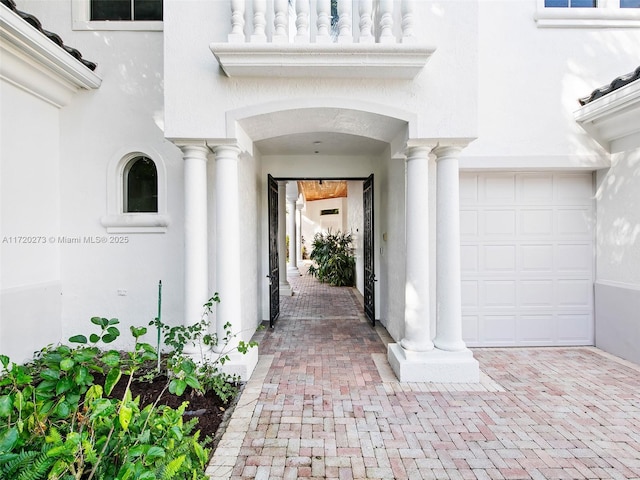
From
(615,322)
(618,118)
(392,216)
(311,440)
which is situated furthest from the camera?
(392,216)

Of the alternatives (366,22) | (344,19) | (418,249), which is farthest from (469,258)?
(344,19)

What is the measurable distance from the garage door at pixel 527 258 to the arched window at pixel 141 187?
4740 mm

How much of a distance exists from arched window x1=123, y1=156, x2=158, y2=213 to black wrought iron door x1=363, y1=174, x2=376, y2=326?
377 centimetres

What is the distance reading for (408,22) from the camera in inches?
141

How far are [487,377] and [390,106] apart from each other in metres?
3.49

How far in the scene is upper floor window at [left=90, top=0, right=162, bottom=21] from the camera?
192 inches

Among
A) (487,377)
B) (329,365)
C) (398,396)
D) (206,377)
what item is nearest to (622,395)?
(487,377)

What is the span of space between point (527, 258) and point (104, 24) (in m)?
7.24

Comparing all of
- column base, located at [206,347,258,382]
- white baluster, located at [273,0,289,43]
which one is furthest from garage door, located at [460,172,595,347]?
column base, located at [206,347,258,382]

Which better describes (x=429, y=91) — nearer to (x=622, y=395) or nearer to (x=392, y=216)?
(x=392, y=216)

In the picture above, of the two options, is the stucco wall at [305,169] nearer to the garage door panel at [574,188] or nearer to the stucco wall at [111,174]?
the stucco wall at [111,174]

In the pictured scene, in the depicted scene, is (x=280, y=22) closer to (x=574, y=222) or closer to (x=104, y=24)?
(x=104, y=24)

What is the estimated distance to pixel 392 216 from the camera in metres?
5.47

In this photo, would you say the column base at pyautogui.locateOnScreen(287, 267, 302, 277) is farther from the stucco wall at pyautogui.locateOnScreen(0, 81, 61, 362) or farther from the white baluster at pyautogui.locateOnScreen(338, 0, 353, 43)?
the white baluster at pyautogui.locateOnScreen(338, 0, 353, 43)
